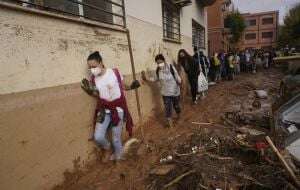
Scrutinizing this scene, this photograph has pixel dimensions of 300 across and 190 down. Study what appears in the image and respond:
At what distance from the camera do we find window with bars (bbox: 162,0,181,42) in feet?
27.7

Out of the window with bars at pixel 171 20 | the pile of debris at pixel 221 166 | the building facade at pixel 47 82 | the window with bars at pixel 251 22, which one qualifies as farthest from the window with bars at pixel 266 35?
the pile of debris at pixel 221 166

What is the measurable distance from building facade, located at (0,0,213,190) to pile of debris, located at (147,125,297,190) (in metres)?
1.27

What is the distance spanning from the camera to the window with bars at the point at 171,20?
8.44 metres

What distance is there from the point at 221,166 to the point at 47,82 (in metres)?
2.47

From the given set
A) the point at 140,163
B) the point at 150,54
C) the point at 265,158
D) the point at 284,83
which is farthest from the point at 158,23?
the point at 265,158

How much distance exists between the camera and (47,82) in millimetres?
3244

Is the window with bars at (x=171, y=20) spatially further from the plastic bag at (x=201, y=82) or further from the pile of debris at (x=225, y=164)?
the pile of debris at (x=225, y=164)

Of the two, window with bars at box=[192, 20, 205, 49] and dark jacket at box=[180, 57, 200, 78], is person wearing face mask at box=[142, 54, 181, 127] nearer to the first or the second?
dark jacket at box=[180, 57, 200, 78]

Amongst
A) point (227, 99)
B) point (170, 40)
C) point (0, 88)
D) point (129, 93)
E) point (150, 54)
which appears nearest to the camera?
point (0, 88)

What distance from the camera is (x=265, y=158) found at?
3.43 m

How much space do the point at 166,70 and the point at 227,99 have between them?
4.14 m

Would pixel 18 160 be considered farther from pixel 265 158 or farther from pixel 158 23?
pixel 158 23

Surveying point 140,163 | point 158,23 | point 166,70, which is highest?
point 158,23

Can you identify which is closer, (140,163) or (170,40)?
(140,163)
